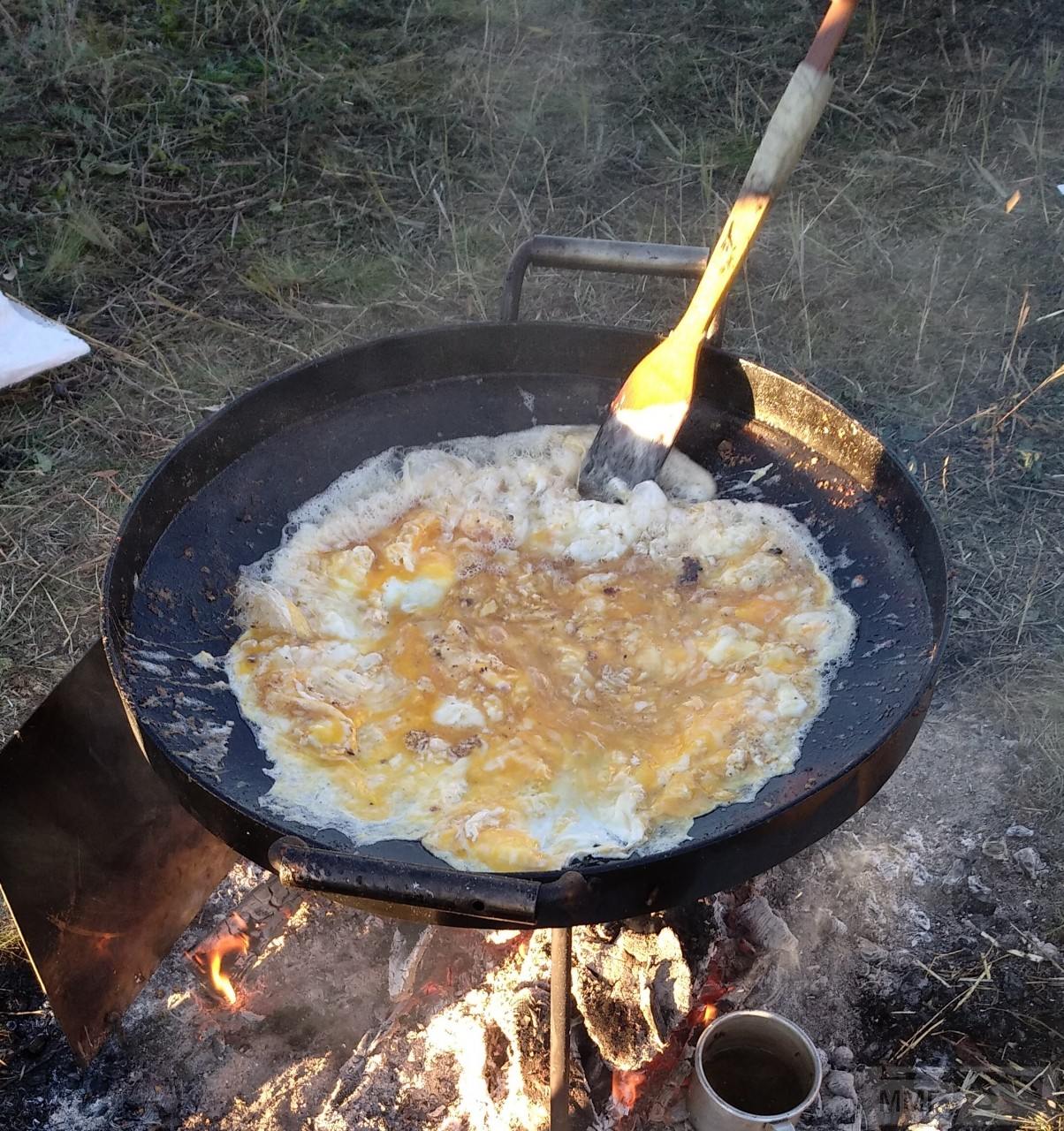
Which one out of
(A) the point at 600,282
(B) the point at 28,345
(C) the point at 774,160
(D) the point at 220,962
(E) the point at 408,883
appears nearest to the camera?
(E) the point at 408,883

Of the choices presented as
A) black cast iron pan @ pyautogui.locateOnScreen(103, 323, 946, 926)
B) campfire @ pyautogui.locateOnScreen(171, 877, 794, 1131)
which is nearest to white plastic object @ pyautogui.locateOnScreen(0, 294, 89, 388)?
black cast iron pan @ pyautogui.locateOnScreen(103, 323, 946, 926)

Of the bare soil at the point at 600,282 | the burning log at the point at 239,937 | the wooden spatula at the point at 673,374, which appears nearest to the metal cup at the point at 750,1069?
the bare soil at the point at 600,282

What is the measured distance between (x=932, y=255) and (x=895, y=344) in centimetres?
66

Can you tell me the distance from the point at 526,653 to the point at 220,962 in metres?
1.28

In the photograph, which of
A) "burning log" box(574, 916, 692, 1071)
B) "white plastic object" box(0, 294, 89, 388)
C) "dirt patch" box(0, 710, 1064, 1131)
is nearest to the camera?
"burning log" box(574, 916, 692, 1071)

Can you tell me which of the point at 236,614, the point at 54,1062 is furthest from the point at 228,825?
the point at 54,1062

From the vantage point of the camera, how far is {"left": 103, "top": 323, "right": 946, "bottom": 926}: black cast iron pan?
1568 mm

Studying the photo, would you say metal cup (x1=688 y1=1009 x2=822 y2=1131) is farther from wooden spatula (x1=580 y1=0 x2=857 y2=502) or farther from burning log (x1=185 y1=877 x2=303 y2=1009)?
wooden spatula (x1=580 y1=0 x2=857 y2=502)

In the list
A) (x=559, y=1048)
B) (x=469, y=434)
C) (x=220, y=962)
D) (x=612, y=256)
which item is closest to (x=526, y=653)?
(x=469, y=434)

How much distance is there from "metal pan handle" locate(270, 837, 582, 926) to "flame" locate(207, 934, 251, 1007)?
1353 millimetres

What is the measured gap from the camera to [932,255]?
4.59 m

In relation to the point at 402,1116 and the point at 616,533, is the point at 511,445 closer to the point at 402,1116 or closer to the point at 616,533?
the point at 616,533

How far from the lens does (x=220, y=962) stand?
263cm

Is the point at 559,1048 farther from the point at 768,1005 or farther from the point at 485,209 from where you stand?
the point at 485,209
